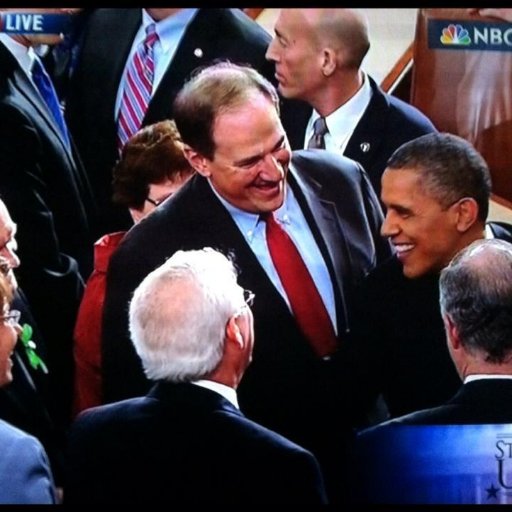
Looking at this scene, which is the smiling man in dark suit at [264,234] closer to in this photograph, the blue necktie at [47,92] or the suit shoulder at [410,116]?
the suit shoulder at [410,116]

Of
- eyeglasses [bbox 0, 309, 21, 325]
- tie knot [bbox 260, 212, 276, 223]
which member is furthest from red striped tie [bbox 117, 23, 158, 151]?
eyeglasses [bbox 0, 309, 21, 325]

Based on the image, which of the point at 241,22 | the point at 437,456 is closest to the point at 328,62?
the point at 241,22

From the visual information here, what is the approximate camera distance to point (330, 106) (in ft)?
13.1

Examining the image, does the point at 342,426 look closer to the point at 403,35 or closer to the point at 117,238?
the point at 117,238

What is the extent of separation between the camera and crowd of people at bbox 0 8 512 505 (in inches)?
154

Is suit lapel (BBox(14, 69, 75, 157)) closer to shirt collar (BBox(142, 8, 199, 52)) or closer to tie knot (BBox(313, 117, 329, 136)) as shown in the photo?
shirt collar (BBox(142, 8, 199, 52))

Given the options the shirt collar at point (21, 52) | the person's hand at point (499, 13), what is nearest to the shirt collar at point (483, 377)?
the person's hand at point (499, 13)

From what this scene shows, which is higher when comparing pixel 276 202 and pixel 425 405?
pixel 276 202

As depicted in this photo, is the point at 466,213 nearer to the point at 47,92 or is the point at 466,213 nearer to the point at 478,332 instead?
the point at 478,332

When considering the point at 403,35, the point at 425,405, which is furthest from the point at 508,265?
the point at 403,35

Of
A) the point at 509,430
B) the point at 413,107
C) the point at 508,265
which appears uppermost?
the point at 413,107

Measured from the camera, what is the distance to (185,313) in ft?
12.3

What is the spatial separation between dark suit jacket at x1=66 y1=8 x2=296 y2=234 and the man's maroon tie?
41cm

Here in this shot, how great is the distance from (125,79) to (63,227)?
1.51 feet
